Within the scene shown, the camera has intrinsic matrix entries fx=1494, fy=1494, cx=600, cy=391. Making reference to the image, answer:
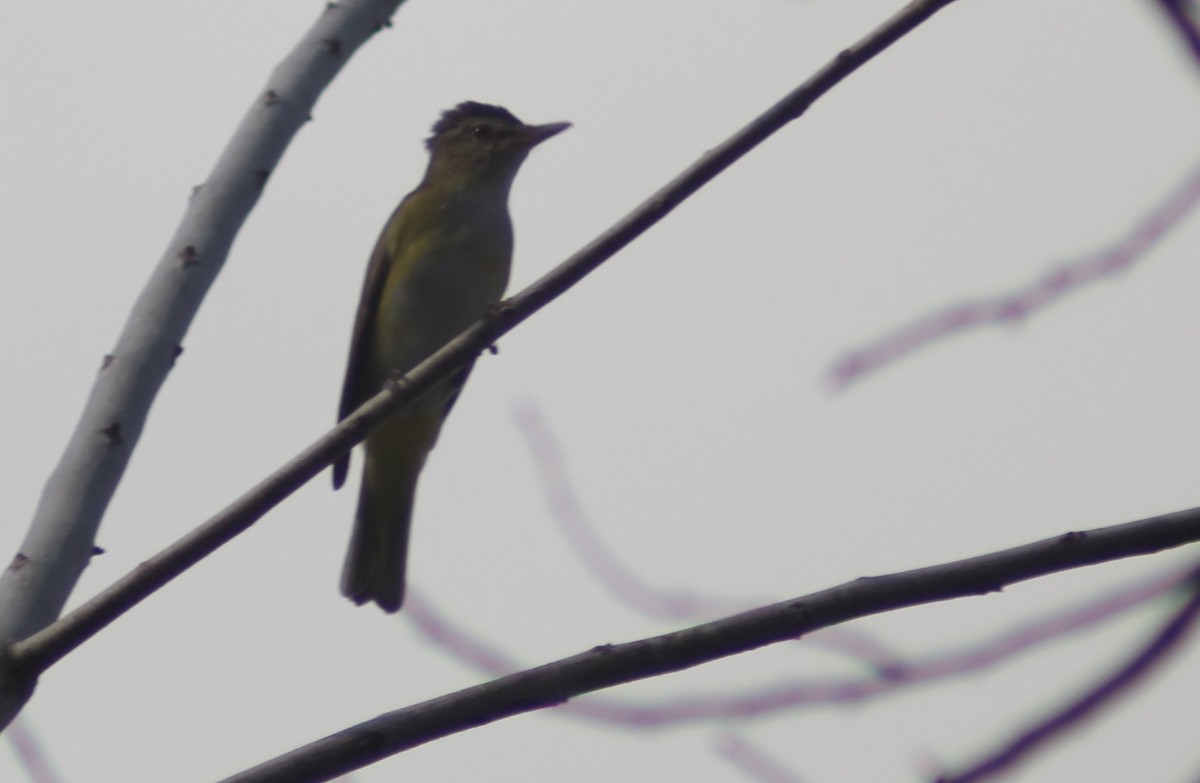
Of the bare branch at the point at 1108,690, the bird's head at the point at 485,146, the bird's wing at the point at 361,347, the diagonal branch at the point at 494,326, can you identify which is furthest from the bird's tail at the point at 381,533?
the bare branch at the point at 1108,690

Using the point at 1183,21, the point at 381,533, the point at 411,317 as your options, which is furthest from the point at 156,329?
the point at 381,533

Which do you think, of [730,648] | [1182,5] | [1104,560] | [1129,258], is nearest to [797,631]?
[730,648]

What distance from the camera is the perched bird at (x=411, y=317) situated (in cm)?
643

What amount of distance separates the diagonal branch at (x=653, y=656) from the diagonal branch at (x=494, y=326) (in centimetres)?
51

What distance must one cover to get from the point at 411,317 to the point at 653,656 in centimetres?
421

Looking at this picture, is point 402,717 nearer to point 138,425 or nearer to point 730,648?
point 730,648

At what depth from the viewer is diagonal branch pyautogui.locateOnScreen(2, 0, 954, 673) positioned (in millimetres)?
2688

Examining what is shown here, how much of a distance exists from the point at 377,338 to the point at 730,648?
439cm

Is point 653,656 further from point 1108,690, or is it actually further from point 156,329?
point 156,329

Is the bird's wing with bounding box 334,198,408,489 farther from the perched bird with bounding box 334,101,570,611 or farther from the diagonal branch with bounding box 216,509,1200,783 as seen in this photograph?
the diagonal branch with bounding box 216,509,1200,783

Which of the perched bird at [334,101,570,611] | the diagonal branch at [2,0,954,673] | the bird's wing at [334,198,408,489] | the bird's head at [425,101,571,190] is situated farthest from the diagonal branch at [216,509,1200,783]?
the bird's head at [425,101,571,190]

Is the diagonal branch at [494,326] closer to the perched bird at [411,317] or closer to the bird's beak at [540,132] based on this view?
the perched bird at [411,317]

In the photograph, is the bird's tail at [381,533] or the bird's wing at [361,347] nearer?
the bird's tail at [381,533]

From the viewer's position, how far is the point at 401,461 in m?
6.62
